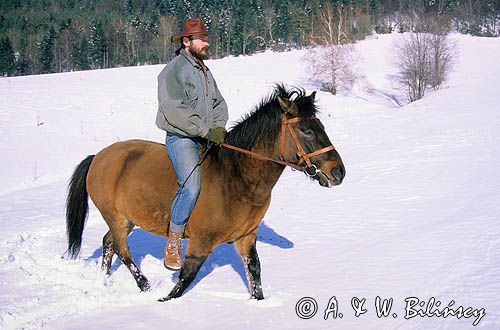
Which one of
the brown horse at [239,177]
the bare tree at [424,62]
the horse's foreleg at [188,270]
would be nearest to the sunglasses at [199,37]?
the brown horse at [239,177]

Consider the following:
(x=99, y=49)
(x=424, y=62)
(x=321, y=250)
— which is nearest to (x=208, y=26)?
(x=99, y=49)

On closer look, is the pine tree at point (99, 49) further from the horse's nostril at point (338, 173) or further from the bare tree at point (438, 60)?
the horse's nostril at point (338, 173)

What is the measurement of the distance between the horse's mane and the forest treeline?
66604 millimetres

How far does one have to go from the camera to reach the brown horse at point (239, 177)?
13.5 feet

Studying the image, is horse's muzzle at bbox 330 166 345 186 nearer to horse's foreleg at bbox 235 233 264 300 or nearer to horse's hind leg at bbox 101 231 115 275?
horse's foreleg at bbox 235 233 264 300

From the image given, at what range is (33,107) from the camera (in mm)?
24312

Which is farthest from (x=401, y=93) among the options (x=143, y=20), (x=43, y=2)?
(x=43, y=2)

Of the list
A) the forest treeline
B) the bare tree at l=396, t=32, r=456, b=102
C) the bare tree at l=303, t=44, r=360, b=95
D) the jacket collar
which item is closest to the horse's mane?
the jacket collar

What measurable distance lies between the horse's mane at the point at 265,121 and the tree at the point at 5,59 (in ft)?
273

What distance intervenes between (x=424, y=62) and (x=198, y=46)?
130 feet

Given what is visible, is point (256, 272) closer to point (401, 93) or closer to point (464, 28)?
point (401, 93)

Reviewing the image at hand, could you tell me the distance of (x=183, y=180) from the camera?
4.41m

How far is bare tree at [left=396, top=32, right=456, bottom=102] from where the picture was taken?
130 feet

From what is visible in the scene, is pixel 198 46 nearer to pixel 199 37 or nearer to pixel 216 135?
pixel 199 37
